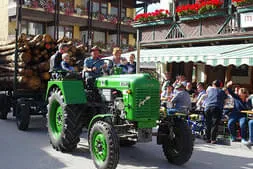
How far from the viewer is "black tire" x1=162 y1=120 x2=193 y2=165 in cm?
634

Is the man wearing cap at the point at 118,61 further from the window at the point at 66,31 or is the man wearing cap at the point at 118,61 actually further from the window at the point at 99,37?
the window at the point at 99,37

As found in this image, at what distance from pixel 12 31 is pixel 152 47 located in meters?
17.0

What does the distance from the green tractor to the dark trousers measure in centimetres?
251

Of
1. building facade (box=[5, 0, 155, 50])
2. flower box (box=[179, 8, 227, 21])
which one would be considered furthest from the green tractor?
building facade (box=[5, 0, 155, 50])

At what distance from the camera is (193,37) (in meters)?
15.4

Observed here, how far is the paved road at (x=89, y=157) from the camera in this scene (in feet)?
21.1

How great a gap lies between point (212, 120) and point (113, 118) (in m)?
3.65

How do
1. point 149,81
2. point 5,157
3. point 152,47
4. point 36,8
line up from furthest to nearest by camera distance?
point 36,8
point 152,47
point 5,157
point 149,81

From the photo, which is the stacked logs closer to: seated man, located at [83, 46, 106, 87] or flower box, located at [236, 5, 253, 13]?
seated man, located at [83, 46, 106, 87]

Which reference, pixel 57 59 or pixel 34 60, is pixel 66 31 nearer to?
pixel 34 60

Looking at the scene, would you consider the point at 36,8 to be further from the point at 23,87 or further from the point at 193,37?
the point at 23,87

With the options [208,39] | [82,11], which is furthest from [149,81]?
[82,11]

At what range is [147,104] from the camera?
20.0 feet

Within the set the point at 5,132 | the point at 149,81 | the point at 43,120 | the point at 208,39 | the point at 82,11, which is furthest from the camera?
the point at 82,11
